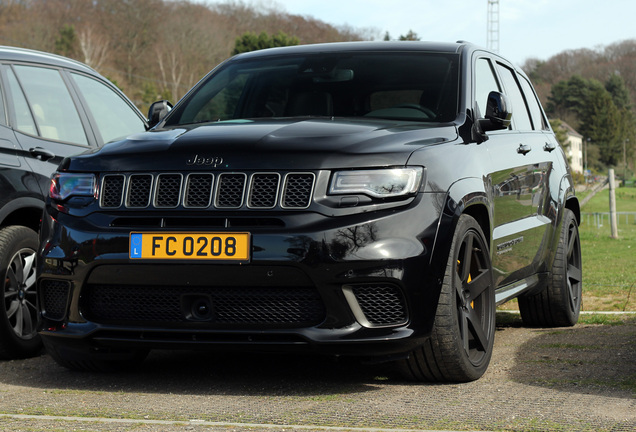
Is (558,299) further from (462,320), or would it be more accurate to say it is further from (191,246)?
(191,246)

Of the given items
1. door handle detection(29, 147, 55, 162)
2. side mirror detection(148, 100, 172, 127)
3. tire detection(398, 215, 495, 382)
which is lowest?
tire detection(398, 215, 495, 382)

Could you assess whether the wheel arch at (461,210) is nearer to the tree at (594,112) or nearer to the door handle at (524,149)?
the door handle at (524,149)

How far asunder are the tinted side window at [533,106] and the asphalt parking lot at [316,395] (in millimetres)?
1979

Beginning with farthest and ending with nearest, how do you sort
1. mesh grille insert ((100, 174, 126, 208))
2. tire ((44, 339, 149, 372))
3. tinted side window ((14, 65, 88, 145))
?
tinted side window ((14, 65, 88, 145))
tire ((44, 339, 149, 372))
mesh grille insert ((100, 174, 126, 208))

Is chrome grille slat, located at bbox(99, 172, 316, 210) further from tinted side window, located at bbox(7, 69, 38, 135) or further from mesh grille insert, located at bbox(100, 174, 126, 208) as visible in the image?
tinted side window, located at bbox(7, 69, 38, 135)

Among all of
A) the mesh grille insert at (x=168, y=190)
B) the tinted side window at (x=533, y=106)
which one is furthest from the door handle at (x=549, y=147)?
the mesh grille insert at (x=168, y=190)

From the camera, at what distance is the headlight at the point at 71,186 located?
4.79 meters

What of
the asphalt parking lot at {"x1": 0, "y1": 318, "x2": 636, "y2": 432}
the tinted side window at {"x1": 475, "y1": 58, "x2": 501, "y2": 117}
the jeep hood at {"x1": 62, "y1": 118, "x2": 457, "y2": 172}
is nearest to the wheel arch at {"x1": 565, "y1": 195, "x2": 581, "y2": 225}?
the tinted side window at {"x1": 475, "y1": 58, "x2": 501, "y2": 117}

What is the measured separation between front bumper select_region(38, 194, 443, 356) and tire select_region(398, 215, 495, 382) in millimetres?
132

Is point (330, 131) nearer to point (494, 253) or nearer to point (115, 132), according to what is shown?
point (494, 253)

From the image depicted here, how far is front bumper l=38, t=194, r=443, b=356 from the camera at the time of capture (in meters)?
4.32

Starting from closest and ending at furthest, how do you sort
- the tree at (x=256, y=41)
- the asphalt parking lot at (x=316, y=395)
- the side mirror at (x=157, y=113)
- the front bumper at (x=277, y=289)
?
1. the asphalt parking lot at (x=316, y=395)
2. the front bumper at (x=277, y=289)
3. the side mirror at (x=157, y=113)
4. the tree at (x=256, y=41)

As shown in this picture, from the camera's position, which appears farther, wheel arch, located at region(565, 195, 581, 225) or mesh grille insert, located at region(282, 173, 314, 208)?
wheel arch, located at region(565, 195, 581, 225)

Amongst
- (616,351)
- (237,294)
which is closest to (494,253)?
(616,351)
